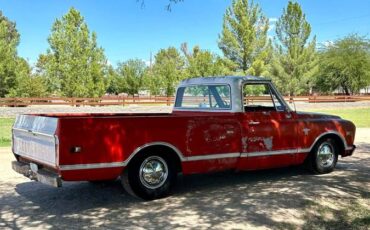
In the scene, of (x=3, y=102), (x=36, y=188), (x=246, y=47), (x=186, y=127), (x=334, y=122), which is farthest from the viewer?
(x=246, y=47)

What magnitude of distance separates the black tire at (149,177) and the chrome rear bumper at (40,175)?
97 centimetres

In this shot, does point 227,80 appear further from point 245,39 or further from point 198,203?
point 245,39

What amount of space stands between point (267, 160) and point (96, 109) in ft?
87.3

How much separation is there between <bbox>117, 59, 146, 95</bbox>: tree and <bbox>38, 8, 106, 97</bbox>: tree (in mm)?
25309

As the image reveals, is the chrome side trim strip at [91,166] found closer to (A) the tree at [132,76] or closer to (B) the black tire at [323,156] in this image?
(B) the black tire at [323,156]

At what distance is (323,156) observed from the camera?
27.6ft

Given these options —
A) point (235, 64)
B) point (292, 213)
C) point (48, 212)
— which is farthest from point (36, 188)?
point (235, 64)

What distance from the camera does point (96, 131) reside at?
574 centimetres

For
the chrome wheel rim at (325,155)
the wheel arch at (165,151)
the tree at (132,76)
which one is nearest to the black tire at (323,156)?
the chrome wheel rim at (325,155)

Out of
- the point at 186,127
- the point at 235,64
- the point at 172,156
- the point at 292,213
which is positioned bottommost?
the point at 292,213

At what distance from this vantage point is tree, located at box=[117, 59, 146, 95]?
215ft

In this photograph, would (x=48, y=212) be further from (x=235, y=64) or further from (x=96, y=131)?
(x=235, y=64)

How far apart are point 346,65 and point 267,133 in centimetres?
5538

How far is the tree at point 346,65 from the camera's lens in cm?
5847
